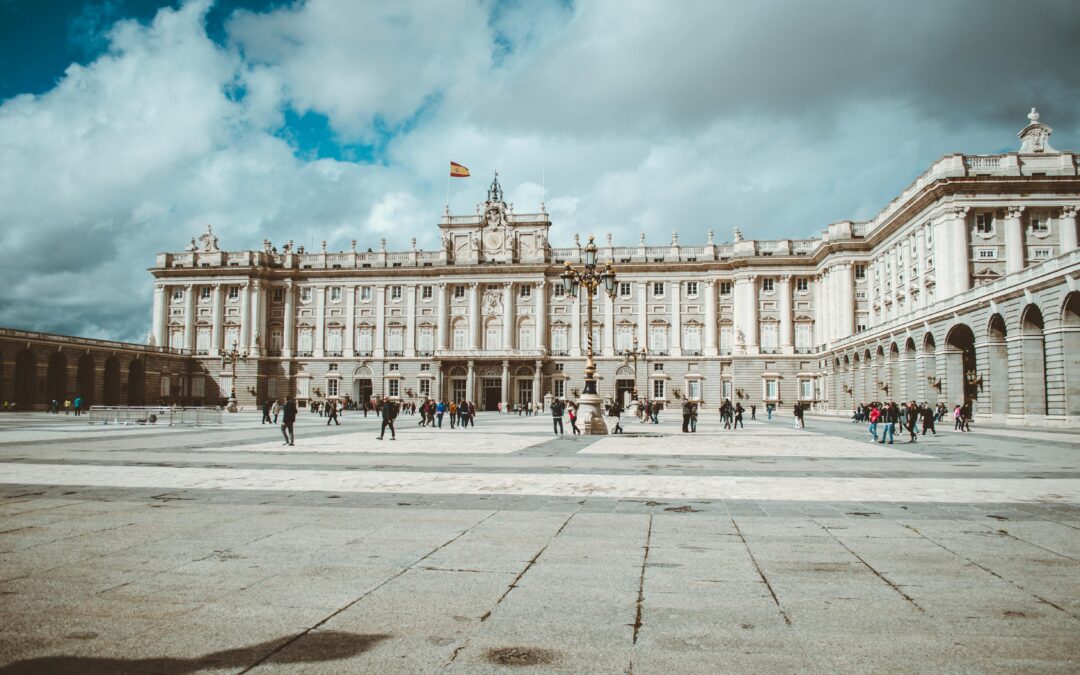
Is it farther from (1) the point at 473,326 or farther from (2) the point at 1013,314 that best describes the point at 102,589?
(1) the point at 473,326

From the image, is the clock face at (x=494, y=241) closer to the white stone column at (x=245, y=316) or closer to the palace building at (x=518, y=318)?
the palace building at (x=518, y=318)

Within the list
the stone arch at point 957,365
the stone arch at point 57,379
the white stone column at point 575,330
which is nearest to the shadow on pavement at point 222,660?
the stone arch at point 957,365

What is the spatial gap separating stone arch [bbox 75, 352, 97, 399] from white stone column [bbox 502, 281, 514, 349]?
1432 inches

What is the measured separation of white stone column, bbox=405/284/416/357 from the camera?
73.6 metres

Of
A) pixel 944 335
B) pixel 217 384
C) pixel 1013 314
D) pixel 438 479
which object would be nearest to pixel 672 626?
pixel 438 479

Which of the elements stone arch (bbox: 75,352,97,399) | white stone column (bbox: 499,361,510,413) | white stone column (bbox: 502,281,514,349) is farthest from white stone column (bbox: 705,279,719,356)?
stone arch (bbox: 75,352,97,399)

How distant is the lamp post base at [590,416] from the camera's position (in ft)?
92.9

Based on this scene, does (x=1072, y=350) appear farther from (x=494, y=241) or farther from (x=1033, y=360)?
(x=494, y=241)

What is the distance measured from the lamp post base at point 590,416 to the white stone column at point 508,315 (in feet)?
140

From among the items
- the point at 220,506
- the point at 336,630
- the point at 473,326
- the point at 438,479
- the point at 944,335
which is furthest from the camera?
the point at 473,326

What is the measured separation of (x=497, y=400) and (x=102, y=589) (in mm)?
66411

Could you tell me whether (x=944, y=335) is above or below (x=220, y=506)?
above

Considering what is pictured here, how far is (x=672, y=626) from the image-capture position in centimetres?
477

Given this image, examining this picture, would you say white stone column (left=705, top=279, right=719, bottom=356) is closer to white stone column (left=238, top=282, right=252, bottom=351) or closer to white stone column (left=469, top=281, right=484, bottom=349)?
white stone column (left=469, top=281, right=484, bottom=349)
